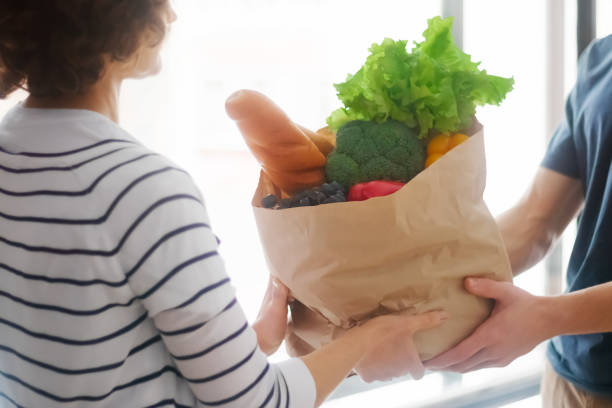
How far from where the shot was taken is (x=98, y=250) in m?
0.62

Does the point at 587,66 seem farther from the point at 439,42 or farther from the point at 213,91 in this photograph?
the point at 213,91

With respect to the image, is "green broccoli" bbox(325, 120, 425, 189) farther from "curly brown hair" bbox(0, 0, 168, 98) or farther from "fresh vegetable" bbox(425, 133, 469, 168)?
"curly brown hair" bbox(0, 0, 168, 98)

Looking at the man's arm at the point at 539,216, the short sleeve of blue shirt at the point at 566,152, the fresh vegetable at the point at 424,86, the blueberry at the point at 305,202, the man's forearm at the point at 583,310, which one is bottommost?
the man's forearm at the point at 583,310

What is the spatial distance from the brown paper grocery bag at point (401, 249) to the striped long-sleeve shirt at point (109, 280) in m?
0.19

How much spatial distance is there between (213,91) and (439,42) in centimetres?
94

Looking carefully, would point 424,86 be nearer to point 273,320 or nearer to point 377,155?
point 377,155

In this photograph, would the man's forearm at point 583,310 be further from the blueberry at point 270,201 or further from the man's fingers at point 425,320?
the blueberry at point 270,201

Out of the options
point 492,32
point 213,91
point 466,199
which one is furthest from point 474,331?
point 492,32

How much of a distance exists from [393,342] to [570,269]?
53 cm

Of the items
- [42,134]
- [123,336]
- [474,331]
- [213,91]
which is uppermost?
[42,134]

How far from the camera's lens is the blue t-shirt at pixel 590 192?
3.54ft

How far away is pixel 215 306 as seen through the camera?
0.65 metres

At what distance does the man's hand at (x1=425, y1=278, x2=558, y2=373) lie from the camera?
942mm

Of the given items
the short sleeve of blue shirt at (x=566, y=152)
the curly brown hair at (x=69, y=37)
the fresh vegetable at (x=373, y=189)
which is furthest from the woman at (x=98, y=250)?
the short sleeve of blue shirt at (x=566, y=152)
